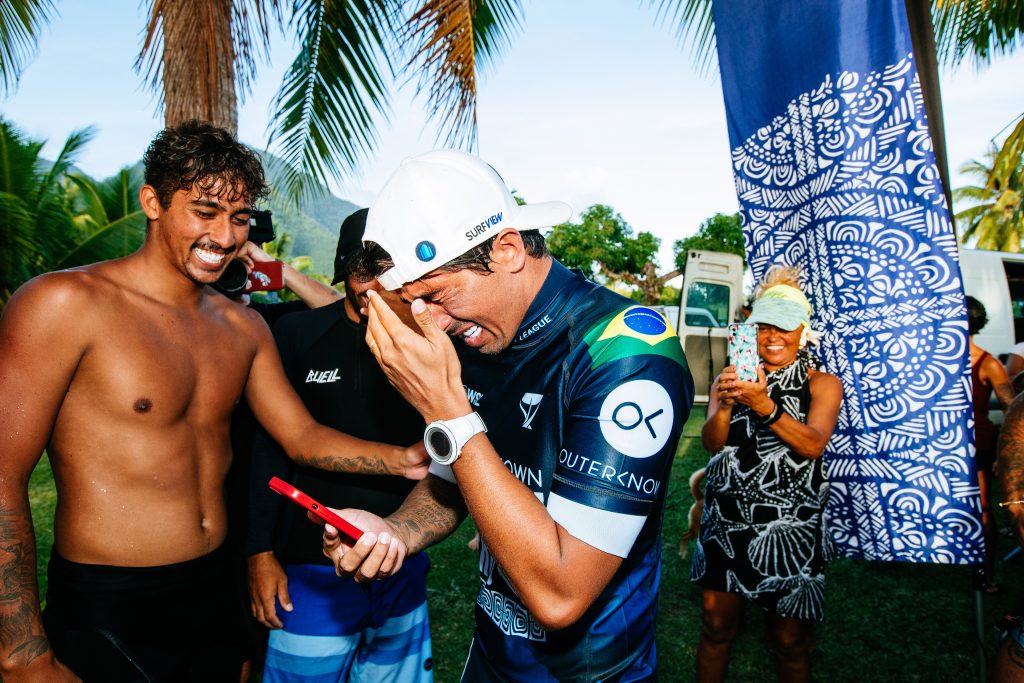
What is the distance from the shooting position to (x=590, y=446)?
1.39m

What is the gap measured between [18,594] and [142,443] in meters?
0.54

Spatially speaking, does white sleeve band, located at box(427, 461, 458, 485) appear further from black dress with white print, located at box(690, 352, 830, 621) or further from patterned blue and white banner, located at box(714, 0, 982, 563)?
patterned blue and white banner, located at box(714, 0, 982, 563)

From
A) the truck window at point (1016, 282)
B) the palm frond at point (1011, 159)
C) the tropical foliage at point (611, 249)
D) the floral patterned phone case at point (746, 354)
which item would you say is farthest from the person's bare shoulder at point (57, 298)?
the tropical foliage at point (611, 249)

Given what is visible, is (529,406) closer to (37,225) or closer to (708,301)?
(708,301)

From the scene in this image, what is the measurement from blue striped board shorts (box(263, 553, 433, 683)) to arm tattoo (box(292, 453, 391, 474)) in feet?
1.44

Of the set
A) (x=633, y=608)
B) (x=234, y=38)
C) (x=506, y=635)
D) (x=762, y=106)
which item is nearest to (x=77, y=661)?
(x=506, y=635)

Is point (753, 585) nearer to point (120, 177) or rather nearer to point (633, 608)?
point (633, 608)

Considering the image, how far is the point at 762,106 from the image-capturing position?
3.32 metres

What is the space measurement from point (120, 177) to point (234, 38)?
15030mm

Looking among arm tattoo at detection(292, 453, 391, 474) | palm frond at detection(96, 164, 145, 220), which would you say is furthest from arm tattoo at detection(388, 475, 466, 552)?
palm frond at detection(96, 164, 145, 220)

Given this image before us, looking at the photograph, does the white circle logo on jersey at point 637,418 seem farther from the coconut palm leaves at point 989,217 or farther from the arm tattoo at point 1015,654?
the coconut palm leaves at point 989,217

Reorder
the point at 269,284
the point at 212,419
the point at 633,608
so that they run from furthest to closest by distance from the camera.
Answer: the point at 269,284, the point at 212,419, the point at 633,608

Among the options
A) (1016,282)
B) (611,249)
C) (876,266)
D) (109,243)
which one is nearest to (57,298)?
(876,266)

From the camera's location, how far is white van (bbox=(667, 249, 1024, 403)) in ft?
30.9
